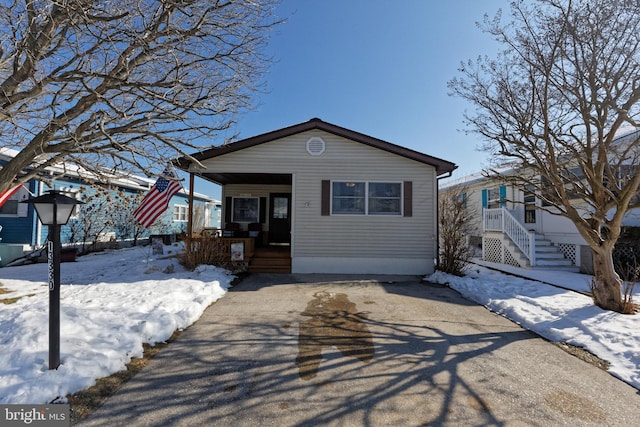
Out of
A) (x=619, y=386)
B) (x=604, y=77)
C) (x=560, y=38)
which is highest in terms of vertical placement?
(x=560, y=38)

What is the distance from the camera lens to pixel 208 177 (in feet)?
33.2

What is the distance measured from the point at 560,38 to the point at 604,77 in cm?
102

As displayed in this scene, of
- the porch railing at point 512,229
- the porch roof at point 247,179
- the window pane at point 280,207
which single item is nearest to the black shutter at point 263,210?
the window pane at point 280,207

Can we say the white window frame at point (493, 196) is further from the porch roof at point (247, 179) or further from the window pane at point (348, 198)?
the porch roof at point (247, 179)

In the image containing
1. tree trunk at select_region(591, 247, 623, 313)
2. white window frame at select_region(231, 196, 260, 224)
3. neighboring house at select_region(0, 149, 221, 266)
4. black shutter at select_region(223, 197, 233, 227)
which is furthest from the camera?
white window frame at select_region(231, 196, 260, 224)

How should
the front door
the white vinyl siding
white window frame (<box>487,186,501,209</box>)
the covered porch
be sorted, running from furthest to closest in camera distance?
white window frame (<box>487,186,501,209</box>)
the front door
the covered porch
the white vinyl siding

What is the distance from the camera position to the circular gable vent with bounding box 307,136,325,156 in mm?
8930

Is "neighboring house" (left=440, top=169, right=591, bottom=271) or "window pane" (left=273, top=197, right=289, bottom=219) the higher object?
"window pane" (left=273, top=197, right=289, bottom=219)

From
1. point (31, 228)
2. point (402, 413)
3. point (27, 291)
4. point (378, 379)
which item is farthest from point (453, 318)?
point (31, 228)

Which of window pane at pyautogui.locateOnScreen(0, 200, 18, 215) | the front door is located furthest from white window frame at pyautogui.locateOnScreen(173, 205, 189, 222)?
the front door

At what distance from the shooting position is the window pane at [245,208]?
1155cm

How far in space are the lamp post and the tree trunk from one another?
776 centimetres

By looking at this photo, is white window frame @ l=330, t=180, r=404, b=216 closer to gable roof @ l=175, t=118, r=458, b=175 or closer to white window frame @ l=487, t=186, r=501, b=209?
gable roof @ l=175, t=118, r=458, b=175

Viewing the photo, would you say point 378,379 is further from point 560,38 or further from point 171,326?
point 560,38
